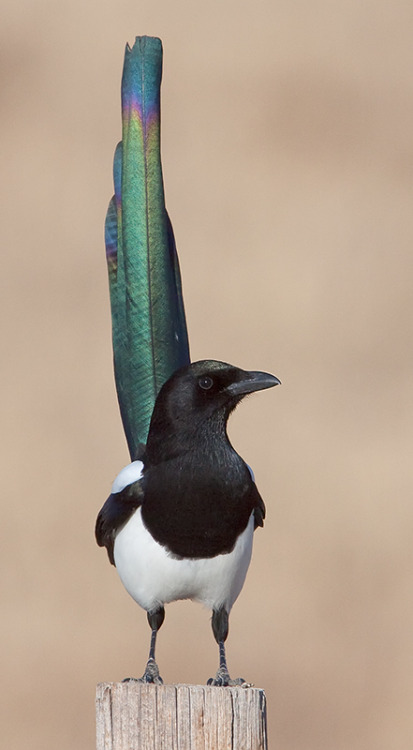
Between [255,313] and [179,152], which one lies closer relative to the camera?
[255,313]

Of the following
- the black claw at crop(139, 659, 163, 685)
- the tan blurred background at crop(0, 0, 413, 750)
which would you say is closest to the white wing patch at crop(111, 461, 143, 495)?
the black claw at crop(139, 659, 163, 685)

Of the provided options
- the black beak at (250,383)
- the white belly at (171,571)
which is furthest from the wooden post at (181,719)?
the black beak at (250,383)

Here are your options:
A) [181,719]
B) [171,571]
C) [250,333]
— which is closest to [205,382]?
[171,571]

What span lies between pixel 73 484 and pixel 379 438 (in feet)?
4.56

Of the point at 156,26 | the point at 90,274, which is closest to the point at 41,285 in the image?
the point at 90,274

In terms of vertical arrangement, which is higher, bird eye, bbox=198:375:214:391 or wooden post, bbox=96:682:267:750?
bird eye, bbox=198:375:214:391

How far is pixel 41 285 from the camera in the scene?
6582mm

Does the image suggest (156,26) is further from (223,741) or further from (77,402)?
(223,741)

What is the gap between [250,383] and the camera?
2.35m

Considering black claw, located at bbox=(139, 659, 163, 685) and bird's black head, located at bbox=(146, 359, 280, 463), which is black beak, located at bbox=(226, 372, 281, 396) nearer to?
bird's black head, located at bbox=(146, 359, 280, 463)

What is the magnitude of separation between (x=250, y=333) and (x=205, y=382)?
13.1 ft

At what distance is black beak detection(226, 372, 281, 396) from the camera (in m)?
2.34

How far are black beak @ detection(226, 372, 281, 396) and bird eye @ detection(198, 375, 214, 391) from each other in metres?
0.04

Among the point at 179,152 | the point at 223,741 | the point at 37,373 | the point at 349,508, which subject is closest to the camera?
the point at 223,741
